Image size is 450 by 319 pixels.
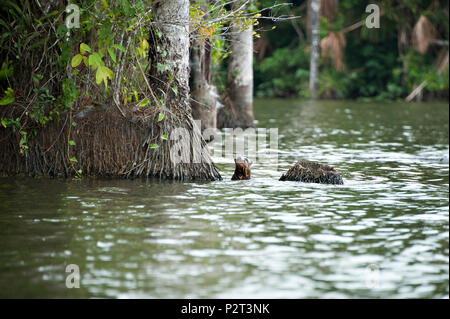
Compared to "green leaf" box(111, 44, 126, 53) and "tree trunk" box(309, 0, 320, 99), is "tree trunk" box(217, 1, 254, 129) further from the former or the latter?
"tree trunk" box(309, 0, 320, 99)

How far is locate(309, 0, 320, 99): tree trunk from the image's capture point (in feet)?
136

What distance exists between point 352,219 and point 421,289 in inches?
106

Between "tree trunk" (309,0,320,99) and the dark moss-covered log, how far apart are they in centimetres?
3057

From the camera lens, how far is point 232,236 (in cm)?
Answer: 800

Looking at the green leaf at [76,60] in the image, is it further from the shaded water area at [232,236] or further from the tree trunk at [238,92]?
the tree trunk at [238,92]

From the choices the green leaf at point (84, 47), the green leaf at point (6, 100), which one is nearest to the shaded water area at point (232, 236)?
the green leaf at point (6, 100)

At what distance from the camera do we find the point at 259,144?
17859 millimetres

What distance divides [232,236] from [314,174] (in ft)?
12.9

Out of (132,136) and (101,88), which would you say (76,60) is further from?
(132,136)

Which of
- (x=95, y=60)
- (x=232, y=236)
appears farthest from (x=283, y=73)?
(x=232, y=236)

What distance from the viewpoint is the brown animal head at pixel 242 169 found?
1183 centimetres

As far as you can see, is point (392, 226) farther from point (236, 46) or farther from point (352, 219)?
point (236, 46)

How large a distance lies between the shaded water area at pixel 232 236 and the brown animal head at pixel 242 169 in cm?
21

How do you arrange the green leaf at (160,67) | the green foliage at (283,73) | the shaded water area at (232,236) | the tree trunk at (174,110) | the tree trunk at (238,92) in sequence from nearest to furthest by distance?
the shaded water area at (232,236)
the tree trunk at (174,110)
the green leaf at (160,67)
the tree trunk at (238,92)
the green foliage at (283,73)
